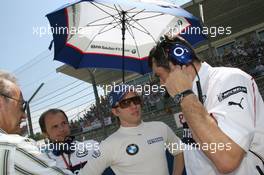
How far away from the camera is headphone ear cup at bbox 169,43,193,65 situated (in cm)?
175

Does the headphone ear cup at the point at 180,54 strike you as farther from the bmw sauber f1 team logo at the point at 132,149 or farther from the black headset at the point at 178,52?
the bmw sauber f1 team logo at the point at 132,149

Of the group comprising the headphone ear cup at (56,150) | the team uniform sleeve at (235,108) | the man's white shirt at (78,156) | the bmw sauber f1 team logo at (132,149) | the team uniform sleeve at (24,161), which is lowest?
the man's white shirt at (78,156)

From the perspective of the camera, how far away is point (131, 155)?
3.00 m

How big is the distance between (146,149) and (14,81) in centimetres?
147

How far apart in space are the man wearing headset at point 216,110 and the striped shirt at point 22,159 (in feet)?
2.26

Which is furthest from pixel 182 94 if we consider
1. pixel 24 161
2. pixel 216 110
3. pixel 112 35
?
pixel 112 35

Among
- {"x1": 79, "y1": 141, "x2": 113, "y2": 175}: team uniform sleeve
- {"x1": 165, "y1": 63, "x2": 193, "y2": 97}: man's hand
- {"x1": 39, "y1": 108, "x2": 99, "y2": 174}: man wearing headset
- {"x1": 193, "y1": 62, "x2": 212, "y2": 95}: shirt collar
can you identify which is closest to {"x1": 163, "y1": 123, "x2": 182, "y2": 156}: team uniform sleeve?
{"x1": 79, "y1": 141, "x2": 113, "y2": 175}: team uniform sleeve

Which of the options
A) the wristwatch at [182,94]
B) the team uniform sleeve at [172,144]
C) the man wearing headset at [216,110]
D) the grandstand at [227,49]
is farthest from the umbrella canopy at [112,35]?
the wristwatch at [182,94]

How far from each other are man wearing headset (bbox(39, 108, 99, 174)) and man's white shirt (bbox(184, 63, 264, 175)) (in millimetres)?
1802

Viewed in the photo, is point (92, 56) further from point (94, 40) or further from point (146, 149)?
point (146, 149)

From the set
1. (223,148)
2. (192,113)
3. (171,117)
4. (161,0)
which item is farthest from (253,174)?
(171,117)

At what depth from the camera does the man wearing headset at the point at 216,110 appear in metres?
1.48

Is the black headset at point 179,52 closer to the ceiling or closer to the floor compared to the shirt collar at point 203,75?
closer to the ceiling

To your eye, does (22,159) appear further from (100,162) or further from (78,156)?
(78,156)
